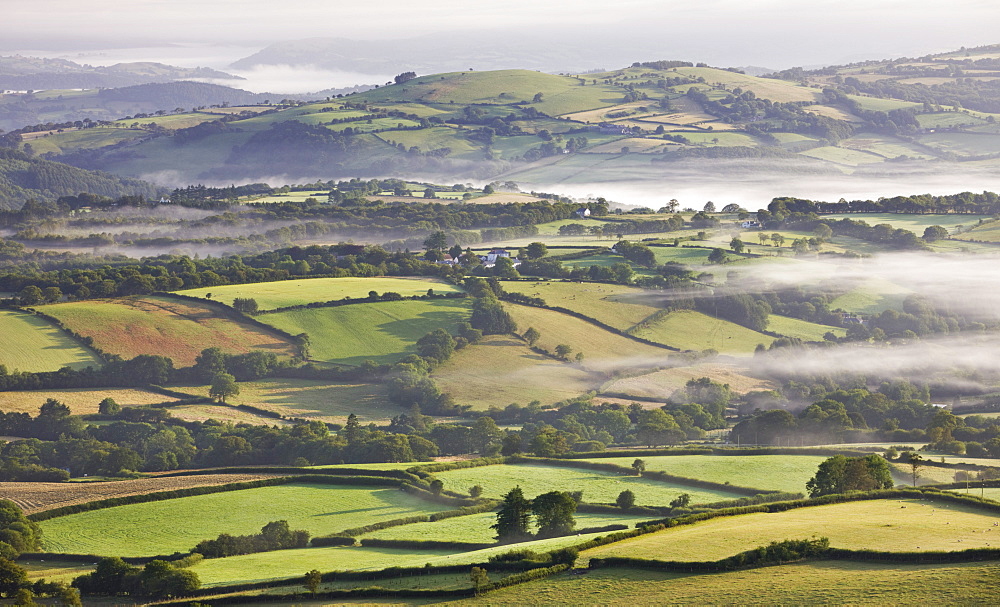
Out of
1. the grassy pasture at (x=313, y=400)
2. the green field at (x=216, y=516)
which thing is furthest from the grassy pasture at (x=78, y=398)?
the green field at (x=216, y=516)

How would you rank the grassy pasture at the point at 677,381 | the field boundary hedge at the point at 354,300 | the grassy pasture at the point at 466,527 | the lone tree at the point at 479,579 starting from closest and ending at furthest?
1. the lone tree at the point at 479,579
2. the grassy pasture at the point at 466,527
3. the grassy pasture at the point at 677,381
4. the field boundary hedge at the point at 354,300

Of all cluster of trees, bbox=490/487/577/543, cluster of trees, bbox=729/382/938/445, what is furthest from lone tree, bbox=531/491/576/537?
cluster of trees, bbox=729/382/938/445

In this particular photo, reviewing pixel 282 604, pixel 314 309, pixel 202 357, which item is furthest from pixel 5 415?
pixel 282 604

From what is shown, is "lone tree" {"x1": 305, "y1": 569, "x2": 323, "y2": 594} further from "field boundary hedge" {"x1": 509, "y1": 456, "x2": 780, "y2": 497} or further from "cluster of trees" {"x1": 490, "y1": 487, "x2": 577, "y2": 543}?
"field boundary hedge" {"x1": 509, "y1": 456, "x2": 780, "y2": 497}

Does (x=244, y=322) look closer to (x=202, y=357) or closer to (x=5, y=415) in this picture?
(x=202, y=357)

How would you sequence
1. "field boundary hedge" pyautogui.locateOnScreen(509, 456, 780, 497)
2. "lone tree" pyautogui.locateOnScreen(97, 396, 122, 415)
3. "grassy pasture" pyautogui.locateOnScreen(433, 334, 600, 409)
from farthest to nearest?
"grassy pasture" pyautogui.locateOnScreen(433, 334, 600, 409) → "lone tree" pyautogui.locateOnScreen(97, 396, 122, 415) → "field boundary hedge" pyautogui.locateOnScreen(509, 456, 780, 497)

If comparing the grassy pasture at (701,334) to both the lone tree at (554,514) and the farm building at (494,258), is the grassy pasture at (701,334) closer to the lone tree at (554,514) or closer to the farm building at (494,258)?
the farm building at (494,258)

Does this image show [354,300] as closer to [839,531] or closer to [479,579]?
[479,579]

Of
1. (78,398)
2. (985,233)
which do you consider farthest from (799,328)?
(78,398)
